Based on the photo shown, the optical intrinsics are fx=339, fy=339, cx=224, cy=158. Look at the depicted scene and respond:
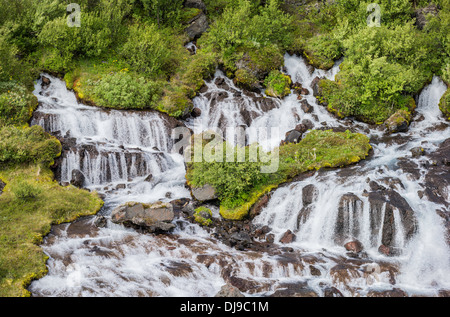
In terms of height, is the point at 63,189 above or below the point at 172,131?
below

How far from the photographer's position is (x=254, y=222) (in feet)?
57.7

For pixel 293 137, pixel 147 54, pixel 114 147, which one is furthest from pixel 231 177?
pixel 147 54

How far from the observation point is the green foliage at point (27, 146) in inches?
723

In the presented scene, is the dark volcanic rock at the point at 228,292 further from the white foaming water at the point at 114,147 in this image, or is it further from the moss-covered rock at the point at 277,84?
the moss-covered rock at the point at 277,84

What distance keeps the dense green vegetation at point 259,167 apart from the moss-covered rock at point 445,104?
24.7ft

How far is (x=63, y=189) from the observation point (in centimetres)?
1788

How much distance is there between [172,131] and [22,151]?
9098mm

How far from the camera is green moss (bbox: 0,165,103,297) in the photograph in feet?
39.6

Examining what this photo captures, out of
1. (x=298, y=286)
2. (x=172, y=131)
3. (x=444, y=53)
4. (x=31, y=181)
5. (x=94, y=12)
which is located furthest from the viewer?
(x=94, y=12)

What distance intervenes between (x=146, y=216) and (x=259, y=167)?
21.7ft

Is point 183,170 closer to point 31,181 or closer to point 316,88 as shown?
point 31,181

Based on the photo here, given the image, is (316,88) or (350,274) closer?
(350,274)
